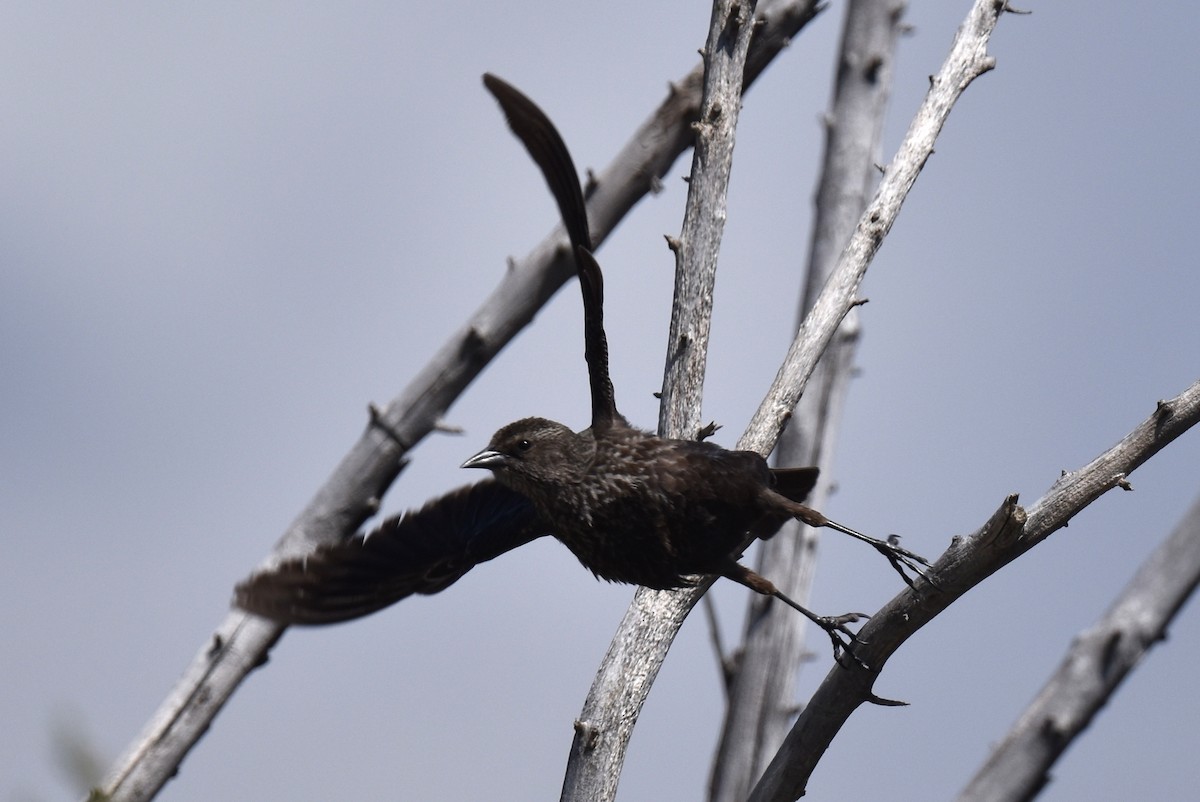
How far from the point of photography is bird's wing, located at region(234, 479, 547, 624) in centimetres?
445

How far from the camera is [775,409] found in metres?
4.30

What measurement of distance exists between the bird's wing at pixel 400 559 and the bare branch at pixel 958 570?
1604 mm

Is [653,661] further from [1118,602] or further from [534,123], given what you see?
[1118,602]

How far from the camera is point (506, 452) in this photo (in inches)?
174

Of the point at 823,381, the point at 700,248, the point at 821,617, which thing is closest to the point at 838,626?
the point at 821,617

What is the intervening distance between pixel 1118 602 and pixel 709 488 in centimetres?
347

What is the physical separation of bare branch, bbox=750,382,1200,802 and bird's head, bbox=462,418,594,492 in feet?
4.24

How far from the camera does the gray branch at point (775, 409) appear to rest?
3744 mm

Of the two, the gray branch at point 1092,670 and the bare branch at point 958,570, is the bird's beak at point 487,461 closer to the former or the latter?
the bare branch at point 958,570

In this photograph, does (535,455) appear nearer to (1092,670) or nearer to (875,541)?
(875,541)

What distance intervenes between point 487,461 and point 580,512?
465 millimetres

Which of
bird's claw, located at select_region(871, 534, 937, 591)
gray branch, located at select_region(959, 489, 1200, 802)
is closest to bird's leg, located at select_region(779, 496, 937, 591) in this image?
bird's claw, located at select_region(871, 534, 937, 591)

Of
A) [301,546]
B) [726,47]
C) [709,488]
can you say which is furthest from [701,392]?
[301,546]

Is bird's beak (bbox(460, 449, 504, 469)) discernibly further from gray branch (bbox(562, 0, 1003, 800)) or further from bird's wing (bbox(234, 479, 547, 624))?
gray branch (bbox(562, 0, 1003, 800))
